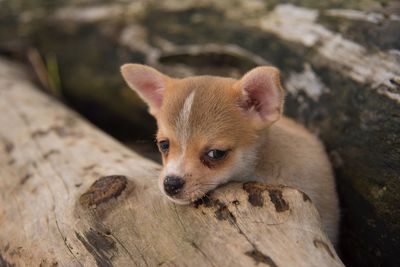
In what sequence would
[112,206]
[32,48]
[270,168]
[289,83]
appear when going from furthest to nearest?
[32,48] < [289,83] < [270,168] < [112,206]

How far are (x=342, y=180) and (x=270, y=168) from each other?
2.33ft

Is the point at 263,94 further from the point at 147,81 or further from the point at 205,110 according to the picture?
the point at 147,81

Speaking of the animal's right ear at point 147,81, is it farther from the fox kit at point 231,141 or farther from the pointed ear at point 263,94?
the pointed ear at point 263,94

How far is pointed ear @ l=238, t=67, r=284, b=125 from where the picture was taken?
3568mm

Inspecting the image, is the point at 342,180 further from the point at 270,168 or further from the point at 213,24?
the point at 213,24

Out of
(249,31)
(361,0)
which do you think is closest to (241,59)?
(249,31)

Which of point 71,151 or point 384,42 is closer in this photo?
point 384,42

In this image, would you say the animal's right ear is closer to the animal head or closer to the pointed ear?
the animal head

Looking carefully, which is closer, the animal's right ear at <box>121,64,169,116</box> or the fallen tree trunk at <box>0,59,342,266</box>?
the fallen tree trunk at <box>0,59,342,266</box>

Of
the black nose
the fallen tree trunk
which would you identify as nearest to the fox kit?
the black nose

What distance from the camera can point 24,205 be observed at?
156 inches

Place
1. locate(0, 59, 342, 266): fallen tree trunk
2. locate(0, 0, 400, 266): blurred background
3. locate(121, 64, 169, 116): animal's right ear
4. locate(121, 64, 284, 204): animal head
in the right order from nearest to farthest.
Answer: locate(0, 59, 342, 266): fallen tree trunk, locate(121, 64, 284, 204): animal head, locate(0, 0, 400, 266): blurred background, locate(121, 64, 169, 116): animal's right ear

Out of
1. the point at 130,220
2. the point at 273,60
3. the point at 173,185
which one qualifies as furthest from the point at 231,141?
the point at 273,60

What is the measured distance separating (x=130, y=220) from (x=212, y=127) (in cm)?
87
